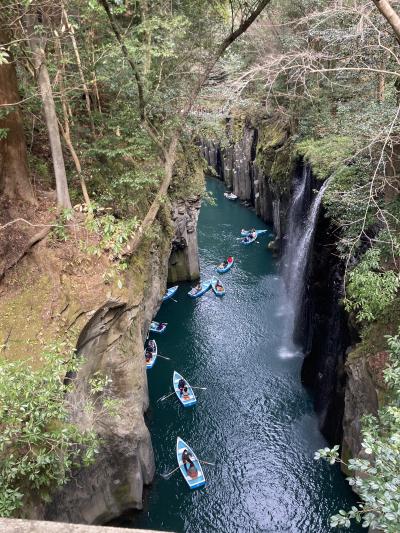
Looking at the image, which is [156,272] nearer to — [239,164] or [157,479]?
[157,479]

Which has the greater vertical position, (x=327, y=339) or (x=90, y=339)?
(x=90, y=339)

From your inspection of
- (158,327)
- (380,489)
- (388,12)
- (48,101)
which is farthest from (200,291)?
(380,489)

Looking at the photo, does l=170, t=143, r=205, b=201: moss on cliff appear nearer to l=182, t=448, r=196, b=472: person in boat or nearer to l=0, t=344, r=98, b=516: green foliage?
l=182, t=448, r=196, b=472: person in boat

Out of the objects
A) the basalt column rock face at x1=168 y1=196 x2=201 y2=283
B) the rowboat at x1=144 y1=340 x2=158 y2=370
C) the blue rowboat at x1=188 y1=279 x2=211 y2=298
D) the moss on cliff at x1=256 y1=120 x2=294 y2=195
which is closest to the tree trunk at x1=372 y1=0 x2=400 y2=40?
the rowboat at x1=144 y1=340 x2=158 y2=370

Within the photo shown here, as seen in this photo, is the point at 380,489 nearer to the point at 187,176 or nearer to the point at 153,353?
the point at 153,353

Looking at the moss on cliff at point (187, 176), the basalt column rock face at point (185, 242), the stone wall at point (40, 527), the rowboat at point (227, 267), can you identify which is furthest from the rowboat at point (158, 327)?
the stone wall at point (40, 527)

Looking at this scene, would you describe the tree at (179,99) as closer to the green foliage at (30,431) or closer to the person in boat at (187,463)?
the green foliage at (30,431)

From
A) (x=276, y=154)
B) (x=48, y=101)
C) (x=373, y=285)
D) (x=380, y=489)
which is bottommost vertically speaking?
(x=373, y=285)
